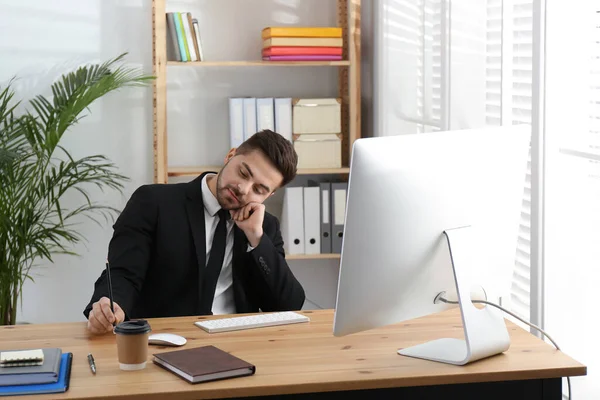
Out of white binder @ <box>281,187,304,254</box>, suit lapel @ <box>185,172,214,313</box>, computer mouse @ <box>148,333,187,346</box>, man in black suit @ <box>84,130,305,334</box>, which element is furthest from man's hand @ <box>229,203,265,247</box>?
white binder @ <box>281,187,304,254</box>

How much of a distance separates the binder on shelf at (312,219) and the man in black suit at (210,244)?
148 cm

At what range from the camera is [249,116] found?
158 inches

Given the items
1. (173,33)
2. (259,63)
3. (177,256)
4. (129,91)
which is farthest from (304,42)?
(177,256)

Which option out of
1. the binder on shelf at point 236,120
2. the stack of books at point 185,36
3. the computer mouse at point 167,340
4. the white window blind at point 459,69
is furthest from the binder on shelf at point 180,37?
the computer mouse at point 167,340

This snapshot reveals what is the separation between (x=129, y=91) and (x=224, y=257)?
1849 millimetres

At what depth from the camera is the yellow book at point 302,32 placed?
12.9 ft

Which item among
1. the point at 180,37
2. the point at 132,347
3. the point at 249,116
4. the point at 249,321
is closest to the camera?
the point at 132,347

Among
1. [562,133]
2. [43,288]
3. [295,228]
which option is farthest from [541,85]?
[43,288]

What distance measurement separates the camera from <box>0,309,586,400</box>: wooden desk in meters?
1.69

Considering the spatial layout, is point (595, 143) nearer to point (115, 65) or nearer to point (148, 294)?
point (148, 294)

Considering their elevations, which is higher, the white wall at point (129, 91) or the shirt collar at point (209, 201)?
the white wall at point (129, 91)

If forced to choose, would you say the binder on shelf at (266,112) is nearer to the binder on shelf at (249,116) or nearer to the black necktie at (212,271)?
the binder on shelf at (249,116)

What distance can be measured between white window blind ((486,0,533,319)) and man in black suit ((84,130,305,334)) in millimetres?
724

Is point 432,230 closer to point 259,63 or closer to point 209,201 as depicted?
point 209,201
